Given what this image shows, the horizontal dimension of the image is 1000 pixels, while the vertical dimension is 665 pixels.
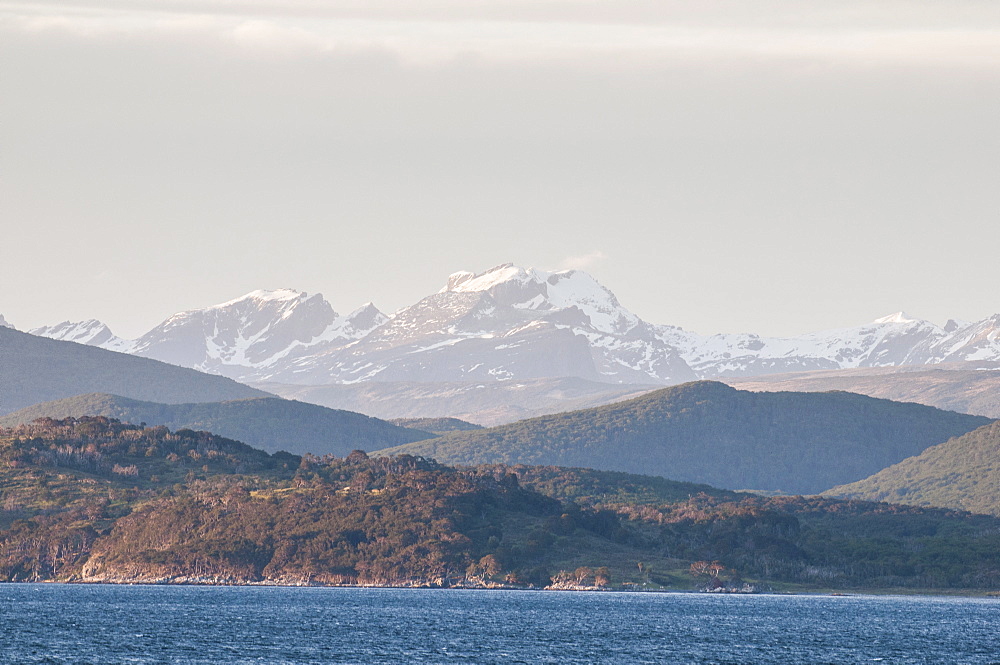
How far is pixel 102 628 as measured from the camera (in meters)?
185

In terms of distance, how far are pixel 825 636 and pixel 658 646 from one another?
1234 inches

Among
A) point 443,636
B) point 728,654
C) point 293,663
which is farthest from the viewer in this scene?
point 443,636

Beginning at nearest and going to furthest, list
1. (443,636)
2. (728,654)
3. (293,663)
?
(293,663) < (728,654) < (443,636)

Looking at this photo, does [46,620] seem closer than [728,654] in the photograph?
No

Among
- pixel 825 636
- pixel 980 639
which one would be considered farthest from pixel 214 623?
pixel 980 639

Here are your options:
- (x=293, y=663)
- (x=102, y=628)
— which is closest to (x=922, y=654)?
(x=293, y=663)

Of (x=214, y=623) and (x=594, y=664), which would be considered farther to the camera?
(x=214, y=623)

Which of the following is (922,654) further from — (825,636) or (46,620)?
(46,620)

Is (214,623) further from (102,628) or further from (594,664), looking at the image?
(594,664)

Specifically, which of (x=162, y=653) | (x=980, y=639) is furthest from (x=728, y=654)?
(x=162, y=653)

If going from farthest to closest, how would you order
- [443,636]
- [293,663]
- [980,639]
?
[980,639] → [443,636] → [293,663]

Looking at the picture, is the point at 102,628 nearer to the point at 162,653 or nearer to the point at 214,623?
the point at 214,623

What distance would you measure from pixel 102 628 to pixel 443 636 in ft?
134

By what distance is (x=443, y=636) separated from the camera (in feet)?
605
